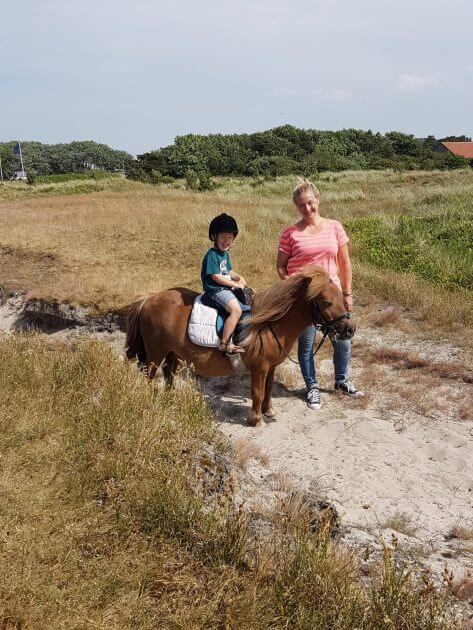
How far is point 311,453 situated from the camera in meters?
5.13

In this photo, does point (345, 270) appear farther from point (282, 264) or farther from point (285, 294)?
point (285, 294)

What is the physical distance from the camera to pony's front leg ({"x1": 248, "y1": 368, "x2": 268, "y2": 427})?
5453 millimetres

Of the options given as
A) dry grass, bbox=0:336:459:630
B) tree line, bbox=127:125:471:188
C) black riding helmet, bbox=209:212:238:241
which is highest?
tree line, bbox=127:125:471:188

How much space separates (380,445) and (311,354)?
136 centimetres

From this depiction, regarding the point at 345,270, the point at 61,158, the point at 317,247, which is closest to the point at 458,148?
the point at 345,270

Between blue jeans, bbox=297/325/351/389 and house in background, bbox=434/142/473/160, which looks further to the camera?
house in background, bbox=434/142/473/160

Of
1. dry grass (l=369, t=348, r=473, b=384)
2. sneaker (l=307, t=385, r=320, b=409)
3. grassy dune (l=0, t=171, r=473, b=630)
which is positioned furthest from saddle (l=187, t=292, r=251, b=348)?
dry grass (l=369, t=348, r=473, b=384)

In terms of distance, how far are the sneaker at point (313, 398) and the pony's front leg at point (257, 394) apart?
2.44 ft

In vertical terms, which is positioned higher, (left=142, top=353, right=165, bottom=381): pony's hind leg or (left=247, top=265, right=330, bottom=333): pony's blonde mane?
(left=247, top=265, right=330, bottom=333): pony's blonde mane

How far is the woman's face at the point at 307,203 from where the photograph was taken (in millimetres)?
5287

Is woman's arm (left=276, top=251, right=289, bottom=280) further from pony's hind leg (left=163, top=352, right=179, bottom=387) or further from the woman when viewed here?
pony's hind leg (left=163, top=352, right=179, bottom=387)

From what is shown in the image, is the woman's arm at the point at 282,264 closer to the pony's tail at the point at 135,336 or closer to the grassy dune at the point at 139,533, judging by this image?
the pony's tail at the point at 135,336

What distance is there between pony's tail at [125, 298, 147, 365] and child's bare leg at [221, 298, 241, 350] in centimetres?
115

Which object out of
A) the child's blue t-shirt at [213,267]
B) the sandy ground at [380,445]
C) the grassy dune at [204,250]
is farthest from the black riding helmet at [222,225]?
the grassy dune at [204,250]
